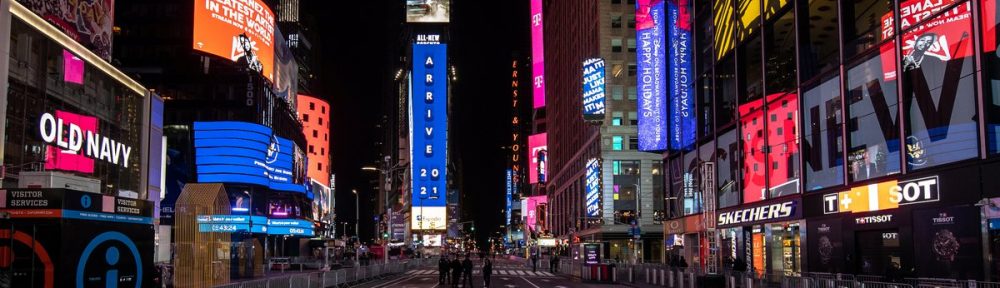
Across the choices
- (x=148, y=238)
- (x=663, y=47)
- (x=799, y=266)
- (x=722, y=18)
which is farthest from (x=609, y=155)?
(x=148, y=238)

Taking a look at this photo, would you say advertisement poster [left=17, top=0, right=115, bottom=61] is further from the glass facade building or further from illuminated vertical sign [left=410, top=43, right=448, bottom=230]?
illuminated vertical sign [left=410, top=43, right=448, bottom=230]

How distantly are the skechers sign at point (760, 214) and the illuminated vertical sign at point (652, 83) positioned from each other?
1101 cm

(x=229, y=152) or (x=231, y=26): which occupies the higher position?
(x=231, y=26)

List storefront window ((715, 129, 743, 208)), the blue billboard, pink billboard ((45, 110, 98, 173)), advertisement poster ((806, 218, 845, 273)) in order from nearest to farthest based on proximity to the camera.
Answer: pink billboard ((45, 110, 98, 173)) → advertisement poster ((806, 218, 845, 273)) → storefront window ((715, 129, 743, 208)) → the blue billboard

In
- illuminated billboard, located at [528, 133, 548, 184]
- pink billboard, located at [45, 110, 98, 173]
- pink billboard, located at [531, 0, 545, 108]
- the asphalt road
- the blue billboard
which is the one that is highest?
pink billboard, located at [531, 0, 545, 108]

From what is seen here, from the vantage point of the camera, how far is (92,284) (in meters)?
13.4

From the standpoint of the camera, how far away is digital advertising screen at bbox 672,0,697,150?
5297 centimetres

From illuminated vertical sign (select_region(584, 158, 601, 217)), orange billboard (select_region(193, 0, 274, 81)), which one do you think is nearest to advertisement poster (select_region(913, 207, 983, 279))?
orange billboard (select_region(193, 0, 274, 81))

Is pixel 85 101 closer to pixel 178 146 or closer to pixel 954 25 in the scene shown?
pixel 954 25

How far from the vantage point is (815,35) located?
36.1 m

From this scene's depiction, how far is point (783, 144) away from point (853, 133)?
6.32 m

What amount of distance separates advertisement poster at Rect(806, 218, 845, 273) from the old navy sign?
0.64 meters

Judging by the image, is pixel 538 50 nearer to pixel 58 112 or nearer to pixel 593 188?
pixel 593 188

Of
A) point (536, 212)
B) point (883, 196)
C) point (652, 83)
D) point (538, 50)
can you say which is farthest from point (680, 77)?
point (536, 212)
